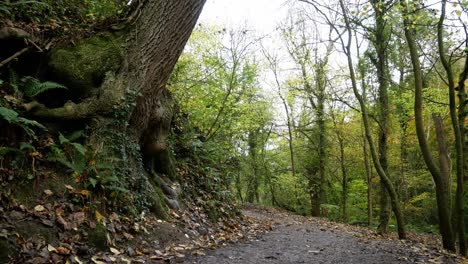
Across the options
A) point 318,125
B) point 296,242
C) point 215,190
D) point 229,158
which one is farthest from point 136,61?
point 318,125

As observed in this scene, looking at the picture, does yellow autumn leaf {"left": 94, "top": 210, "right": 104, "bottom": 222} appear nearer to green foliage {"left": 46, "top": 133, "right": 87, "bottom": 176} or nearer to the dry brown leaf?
green foliage {"left": 46, "top": 133, "right": 87, "bottom": 176}

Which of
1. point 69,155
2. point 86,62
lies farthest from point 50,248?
point 86,62

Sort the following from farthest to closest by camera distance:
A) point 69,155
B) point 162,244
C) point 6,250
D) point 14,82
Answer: point 162,244 < point 69,155 < point 14,82 < point 6,250

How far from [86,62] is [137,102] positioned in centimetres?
111

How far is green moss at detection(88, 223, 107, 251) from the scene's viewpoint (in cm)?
406

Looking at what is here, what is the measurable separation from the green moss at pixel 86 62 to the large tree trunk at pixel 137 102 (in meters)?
0.16

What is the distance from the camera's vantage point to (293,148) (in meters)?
23.6

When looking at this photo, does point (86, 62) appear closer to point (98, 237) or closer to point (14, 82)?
point (14, 82)

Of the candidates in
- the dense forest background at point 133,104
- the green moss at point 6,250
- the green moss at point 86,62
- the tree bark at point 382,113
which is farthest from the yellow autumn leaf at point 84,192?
the tree bark at point 382,113

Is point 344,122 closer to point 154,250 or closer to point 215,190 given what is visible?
point 215,190

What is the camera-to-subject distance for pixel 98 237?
163 inches

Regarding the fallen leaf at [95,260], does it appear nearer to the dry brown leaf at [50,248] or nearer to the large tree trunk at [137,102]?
the dry brown leaf at [50,248]

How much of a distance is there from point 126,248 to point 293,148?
20.0 metres

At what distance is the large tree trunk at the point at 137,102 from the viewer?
524cm
